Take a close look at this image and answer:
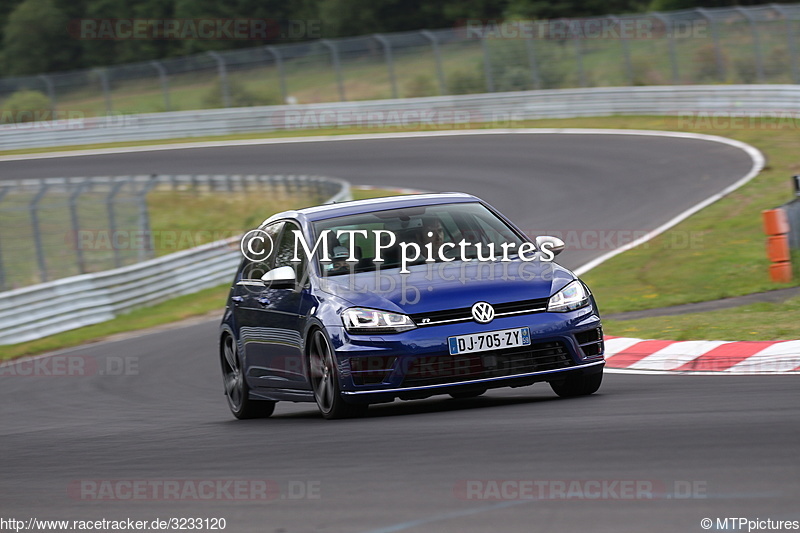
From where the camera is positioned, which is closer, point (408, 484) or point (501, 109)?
point (408, 484)

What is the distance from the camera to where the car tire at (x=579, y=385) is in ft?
27.6

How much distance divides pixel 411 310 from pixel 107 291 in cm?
1319

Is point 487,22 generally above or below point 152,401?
below

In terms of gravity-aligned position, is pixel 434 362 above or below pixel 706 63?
above

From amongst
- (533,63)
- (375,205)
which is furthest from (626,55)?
(375,205)

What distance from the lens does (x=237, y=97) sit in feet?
143

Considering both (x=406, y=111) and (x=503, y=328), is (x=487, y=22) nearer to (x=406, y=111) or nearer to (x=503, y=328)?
(x=406, y=111)

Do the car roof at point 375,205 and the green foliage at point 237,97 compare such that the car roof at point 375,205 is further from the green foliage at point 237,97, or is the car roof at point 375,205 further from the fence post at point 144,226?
the green foliage at point 237,97

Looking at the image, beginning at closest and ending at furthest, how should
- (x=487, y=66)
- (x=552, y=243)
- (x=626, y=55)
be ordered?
(x=552, y=243) < (x=626, y=55) < (x=487, y=66)

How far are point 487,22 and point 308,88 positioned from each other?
20.5m

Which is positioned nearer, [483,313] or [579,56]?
[483,313]

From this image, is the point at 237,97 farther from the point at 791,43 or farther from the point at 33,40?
the point at 33,40

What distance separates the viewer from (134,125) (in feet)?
147

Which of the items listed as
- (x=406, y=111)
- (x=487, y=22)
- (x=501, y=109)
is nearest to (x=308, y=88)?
(x=406, y=111)
